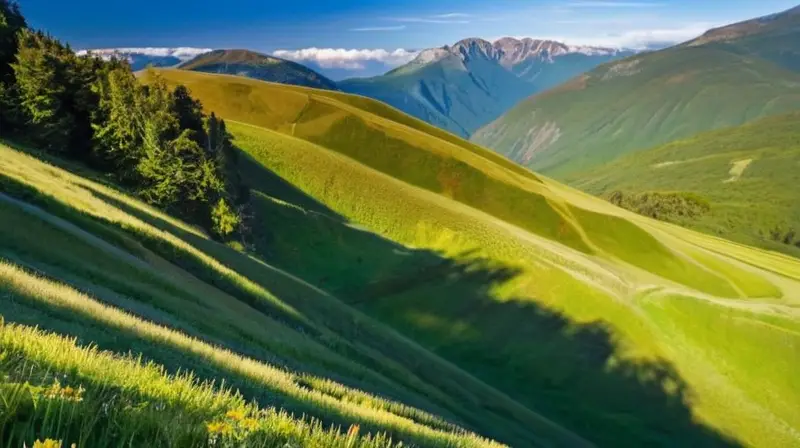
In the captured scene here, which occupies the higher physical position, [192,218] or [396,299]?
[192,218]

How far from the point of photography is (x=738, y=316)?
240 feet

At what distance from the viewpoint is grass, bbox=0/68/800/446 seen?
17562 mm

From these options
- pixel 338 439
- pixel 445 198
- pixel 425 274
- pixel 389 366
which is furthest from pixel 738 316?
pixel 338 439

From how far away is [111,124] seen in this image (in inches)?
2141

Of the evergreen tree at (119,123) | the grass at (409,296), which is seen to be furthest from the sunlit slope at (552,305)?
the evergreen tree at (119,123)

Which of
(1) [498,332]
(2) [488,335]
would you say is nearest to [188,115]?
(2) [488,335]

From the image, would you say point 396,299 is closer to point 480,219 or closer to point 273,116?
point 480,219

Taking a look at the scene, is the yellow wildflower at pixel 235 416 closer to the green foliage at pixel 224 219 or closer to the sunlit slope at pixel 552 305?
the sunlit slope at pixel 552 305

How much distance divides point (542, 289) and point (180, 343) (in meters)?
62.2

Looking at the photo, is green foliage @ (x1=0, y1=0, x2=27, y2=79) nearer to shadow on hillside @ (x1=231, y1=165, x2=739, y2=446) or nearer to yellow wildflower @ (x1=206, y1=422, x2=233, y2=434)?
shadow on hillside @ (x1=231, y1=165, x2=739, y2=446)

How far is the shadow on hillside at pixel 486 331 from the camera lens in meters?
54.0

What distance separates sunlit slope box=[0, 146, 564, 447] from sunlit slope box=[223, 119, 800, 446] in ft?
49.8

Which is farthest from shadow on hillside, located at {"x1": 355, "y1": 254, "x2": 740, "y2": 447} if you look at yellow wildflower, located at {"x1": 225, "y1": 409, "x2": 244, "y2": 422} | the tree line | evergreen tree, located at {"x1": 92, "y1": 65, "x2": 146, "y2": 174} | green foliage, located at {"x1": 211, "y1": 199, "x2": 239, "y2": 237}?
yellow wildflower, located at {"x1": 225, "y1": 409, "x2": 244, "y2": 422}

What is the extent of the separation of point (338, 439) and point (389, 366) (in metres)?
30.6
